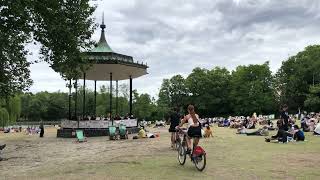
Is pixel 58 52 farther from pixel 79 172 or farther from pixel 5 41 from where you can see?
pixel 79 172

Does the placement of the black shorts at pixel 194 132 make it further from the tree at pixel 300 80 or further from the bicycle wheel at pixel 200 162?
the tree at pixel 300 80

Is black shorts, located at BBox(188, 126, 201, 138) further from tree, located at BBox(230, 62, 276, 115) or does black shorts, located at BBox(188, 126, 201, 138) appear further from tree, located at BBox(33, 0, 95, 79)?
tree, located at BBox(230, 62, 276, 115)

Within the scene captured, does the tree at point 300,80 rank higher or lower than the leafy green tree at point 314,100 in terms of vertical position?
higher

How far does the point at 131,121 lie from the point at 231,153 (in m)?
21.0

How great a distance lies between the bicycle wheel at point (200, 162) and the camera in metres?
11.4

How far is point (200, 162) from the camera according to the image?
11.5 metres

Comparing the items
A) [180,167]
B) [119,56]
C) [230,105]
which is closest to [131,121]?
[119,56]

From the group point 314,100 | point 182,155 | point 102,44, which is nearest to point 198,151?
point 182,155

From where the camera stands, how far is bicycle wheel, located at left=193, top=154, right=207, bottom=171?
1138 centimetres

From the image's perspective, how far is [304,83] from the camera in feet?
282

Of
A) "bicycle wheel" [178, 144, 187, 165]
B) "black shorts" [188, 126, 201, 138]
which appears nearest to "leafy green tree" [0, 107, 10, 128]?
"bicycle wheel" [178, 144, 187, 165]

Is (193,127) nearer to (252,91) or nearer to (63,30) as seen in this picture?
(63,30)

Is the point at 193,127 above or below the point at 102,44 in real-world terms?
below

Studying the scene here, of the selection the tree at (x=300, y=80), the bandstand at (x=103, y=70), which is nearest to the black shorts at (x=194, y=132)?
the bandstand at (x=103, y=70)
